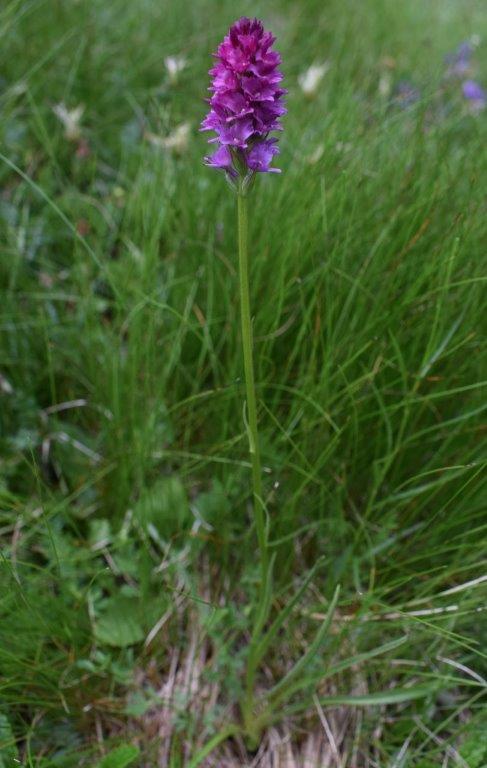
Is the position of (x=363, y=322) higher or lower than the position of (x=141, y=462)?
higher

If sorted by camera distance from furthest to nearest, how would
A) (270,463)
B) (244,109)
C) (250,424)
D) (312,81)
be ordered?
1. (312,81)
2. (270,463)
3. (250,424)
4. (244,109)

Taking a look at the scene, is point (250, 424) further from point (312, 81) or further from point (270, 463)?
point (312, 81)

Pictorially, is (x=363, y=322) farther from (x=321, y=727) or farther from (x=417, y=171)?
(x=321, y=727)

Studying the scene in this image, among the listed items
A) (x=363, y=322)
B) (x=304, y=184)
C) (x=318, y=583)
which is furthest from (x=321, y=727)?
(x=304, y=184)

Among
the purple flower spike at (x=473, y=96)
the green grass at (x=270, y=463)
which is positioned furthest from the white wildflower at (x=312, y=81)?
the purple flower spike at (x=473, y=96)

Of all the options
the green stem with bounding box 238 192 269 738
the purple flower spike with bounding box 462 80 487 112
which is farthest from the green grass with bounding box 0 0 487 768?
the purple flower spike with bounding box 462 80 487 112

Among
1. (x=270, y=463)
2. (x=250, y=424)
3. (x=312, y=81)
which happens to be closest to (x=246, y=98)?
(x=250, y=424)
